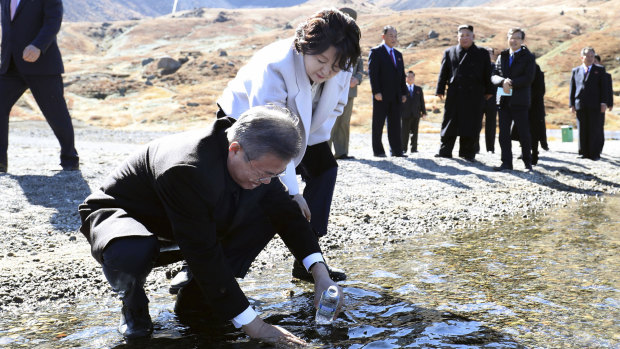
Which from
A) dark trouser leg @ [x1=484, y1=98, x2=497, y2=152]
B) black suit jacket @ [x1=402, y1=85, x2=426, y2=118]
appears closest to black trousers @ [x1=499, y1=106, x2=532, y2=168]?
dark trouser leg @ [x1=484, y1=98, x2=497, y2=152]

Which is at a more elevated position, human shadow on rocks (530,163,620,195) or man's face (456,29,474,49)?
man's face (456,29,474,49)

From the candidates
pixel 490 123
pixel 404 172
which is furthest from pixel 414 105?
pixel 404 172

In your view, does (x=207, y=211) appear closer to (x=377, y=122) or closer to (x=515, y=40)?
(x=515, y=40)

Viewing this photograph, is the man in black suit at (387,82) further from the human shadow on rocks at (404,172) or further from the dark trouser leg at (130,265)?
the dark trouser leg at (130,265)

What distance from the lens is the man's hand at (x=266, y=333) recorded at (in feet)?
8.72

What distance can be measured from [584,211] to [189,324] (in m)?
4.77

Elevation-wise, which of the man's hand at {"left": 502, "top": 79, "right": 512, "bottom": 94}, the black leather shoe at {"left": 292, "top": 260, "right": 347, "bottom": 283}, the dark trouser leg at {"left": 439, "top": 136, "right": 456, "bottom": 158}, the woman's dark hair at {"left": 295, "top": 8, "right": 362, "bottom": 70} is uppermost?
the woman's dark hair at {"left": 295, "top": 8, "right": 362, "bottom": 70}

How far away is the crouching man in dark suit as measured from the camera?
2.41 meters

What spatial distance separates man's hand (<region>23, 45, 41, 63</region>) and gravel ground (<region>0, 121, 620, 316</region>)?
4.06ft

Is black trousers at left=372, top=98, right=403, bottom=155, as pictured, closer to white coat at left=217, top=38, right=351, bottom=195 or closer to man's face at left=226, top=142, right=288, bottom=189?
white coat at left=217, top=38, right=351, bottom=195

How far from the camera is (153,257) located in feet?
8.84

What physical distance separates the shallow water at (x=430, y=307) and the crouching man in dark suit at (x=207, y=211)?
279mm

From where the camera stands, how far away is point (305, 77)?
3182mm

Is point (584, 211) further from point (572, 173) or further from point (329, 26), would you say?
point (329, 26)
